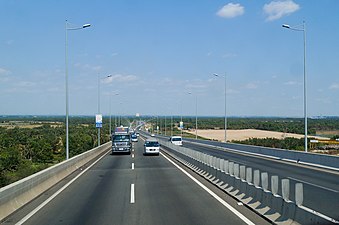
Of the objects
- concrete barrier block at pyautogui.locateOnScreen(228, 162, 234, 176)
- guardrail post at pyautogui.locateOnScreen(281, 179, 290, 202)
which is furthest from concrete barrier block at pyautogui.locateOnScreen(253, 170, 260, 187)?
concrete barrier block at pyautogui.locateOnScreen(228, 162, 234, 176)

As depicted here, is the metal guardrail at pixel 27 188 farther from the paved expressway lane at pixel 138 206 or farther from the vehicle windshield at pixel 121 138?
the vehicle windshield at pixel 121 138

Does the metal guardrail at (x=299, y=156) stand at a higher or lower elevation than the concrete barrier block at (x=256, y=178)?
lower

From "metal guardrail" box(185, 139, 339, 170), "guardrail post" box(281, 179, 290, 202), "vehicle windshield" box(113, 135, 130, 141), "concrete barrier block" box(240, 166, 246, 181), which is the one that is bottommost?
"metal guardrail" box(185, 139, 339, 170)

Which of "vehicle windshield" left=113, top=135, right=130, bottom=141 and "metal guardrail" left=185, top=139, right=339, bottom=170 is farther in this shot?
"vehicle windshield" left=113, top=135, right=130, bottom=141

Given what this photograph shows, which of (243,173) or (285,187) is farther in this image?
(243,173)

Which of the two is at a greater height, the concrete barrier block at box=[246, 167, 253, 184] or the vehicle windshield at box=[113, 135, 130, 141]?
the concrete barrier block at box=[246, 167, 253, 184]

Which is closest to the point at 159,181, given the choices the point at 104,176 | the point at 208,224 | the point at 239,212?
the point at 104,176

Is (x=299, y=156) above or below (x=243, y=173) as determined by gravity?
below

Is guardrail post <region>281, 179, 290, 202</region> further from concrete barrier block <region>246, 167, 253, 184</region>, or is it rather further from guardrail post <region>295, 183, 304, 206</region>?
concrete barrier block <region>246, 167, 253, 184</region>

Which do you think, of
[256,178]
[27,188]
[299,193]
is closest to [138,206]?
[256,178]

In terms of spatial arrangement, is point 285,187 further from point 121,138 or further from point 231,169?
point 121,138

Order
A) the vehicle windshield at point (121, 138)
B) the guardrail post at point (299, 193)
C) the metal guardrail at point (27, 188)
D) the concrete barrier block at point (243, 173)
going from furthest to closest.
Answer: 1. the vehicle windshield at point (121, 138)
2. the concrete barrier block at point (243, 173)
3. the metal guardrail at point (27, 188)
4. the guardrail post at point (299, 193)

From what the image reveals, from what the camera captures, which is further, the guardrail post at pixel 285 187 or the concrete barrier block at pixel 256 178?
the concrete barrier block at pixel 256 178

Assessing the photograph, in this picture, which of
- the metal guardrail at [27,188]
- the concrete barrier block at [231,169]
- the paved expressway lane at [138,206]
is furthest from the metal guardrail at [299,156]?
the metal guardrail at [27,188]
